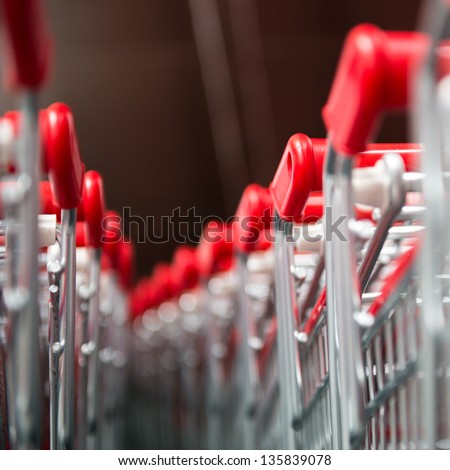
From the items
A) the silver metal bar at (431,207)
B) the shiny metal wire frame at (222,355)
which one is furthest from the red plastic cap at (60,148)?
the shiny metal wire frame at (222,355)

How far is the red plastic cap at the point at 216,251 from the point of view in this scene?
203cm

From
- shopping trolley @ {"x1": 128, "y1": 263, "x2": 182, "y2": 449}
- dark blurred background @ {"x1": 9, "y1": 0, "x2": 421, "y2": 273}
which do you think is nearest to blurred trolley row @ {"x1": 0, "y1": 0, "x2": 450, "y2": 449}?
shopping trolley @ {"x1": 128, "y1": 263, "x2": 182, "y2": 449}

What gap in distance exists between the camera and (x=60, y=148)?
854mm

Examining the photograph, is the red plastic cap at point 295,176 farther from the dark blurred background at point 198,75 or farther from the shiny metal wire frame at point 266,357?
the dark blurred background at point 198,75

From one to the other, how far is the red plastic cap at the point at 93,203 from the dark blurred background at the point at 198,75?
2.96 metres

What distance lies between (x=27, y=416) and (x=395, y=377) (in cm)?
54

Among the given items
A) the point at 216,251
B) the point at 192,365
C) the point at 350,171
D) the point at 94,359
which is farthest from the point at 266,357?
the point at 192,365

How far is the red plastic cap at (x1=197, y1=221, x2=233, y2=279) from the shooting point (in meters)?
2.03

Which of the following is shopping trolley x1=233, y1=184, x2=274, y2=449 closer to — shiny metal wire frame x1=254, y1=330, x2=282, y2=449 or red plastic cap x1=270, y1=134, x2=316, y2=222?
shiny metal wire frame x1=254, y1=330, x2=282, y2=449

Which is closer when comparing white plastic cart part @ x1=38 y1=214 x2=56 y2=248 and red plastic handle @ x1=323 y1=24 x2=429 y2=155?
red plastic handle @ x1=323 y1=24 x2=429 y2=155

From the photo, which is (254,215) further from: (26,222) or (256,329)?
(26,222)

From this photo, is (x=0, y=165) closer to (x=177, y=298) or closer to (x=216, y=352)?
(x=216, y=352)

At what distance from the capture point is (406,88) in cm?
68

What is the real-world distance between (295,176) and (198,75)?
13.5 ft
